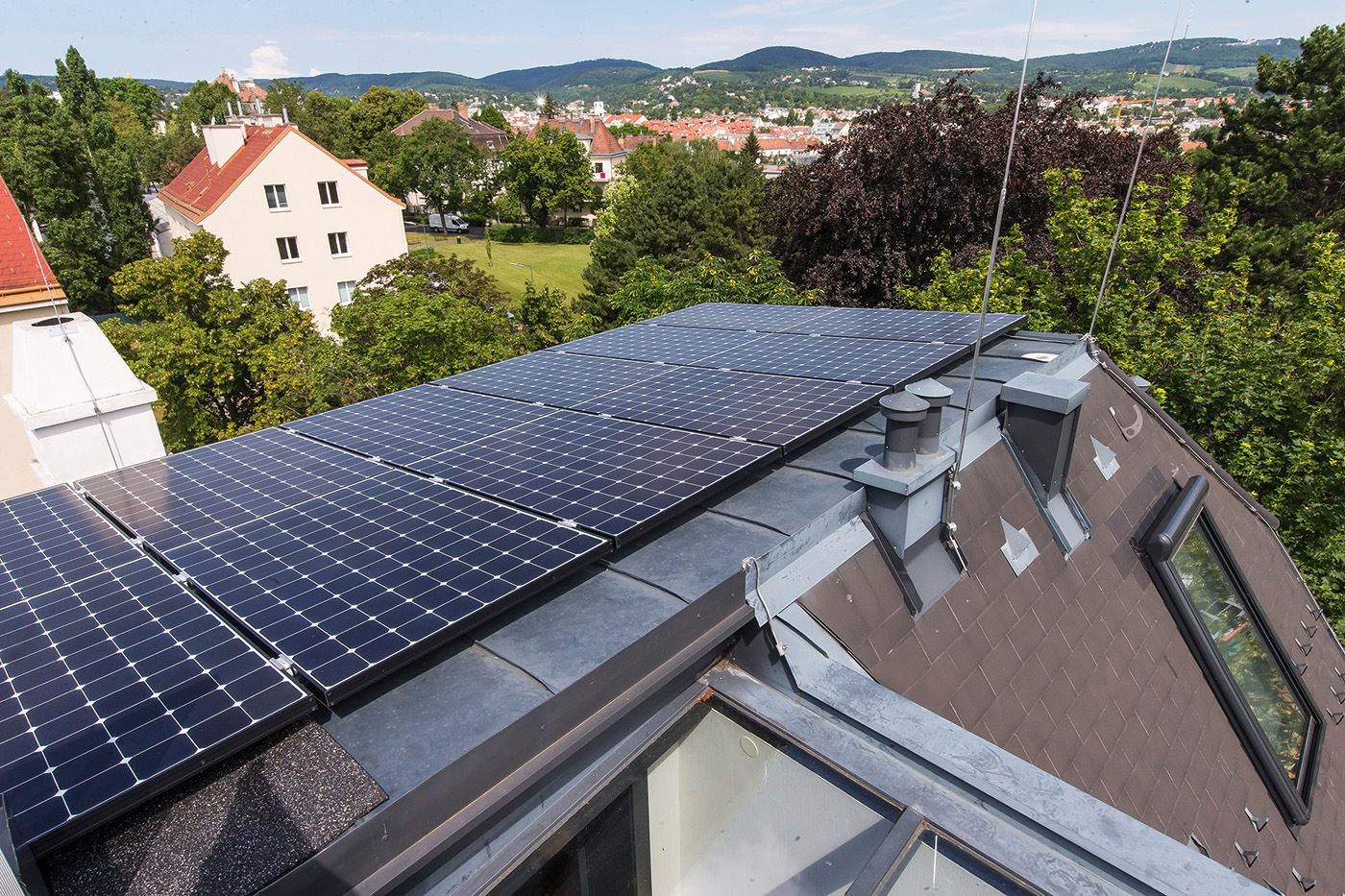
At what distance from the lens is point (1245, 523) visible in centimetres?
1034

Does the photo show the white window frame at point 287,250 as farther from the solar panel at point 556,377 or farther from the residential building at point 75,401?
the solar panel at point 556,377

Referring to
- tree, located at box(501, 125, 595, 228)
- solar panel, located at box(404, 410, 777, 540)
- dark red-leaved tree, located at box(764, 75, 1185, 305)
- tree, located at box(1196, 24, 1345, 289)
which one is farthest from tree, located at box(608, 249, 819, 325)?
tree, located at box(501, 125, 595, 228)

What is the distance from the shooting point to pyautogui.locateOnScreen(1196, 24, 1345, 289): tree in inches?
1128

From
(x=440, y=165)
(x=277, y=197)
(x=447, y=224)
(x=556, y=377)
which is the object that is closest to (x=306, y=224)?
(x=277, y=197)

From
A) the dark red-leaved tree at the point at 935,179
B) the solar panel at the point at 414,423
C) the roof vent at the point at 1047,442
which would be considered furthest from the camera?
the dark red-leaved tree at the point at 935,179

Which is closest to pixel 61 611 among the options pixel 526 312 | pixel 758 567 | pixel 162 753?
pixel 162 753

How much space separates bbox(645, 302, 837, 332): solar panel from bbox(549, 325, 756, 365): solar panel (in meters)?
0.52

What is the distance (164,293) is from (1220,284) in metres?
29.5

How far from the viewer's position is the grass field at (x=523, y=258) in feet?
218

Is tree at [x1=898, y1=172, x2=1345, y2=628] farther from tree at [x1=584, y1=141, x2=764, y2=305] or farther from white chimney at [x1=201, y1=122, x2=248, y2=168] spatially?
white chimney at [x1=201, y1=122, x2=248, y2=168]

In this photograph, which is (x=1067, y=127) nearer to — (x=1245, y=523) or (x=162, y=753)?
(x=1245, y=523)

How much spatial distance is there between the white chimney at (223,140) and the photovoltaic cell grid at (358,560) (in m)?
45.7

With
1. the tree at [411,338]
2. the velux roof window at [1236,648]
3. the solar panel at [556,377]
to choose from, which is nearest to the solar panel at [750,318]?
the solar panel at [556,377]

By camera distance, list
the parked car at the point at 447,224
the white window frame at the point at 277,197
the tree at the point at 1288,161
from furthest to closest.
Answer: the parked car at the point at 447,224 → the white window frame at the point at 277,197 → the tree at the point at 1288,161
